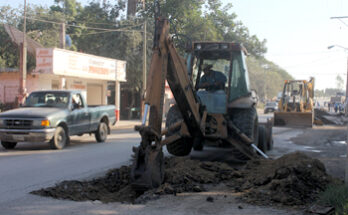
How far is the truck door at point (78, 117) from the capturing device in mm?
12734

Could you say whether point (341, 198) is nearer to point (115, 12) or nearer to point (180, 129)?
point (180, 129)

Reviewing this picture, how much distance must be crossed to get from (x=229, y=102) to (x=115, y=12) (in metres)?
25.4

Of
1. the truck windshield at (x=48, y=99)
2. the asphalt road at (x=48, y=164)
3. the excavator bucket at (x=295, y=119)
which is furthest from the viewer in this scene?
the excavator bucket at (x=295, y=119)

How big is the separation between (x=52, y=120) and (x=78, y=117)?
1.42 m

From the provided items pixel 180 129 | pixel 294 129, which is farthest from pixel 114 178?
pixel 294 129

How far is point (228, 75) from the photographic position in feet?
32.2

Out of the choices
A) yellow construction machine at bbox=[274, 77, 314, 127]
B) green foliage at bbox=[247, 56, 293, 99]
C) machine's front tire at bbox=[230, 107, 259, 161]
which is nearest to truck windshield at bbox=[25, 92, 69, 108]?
machine's front tire at bbox=[230, 107, 259, 161]

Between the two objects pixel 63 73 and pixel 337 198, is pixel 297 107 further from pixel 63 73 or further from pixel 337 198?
pixel 337 198

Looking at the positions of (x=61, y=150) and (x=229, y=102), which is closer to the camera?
(x=229, y=102)

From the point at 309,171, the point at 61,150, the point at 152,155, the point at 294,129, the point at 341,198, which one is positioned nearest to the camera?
the point at 341,198

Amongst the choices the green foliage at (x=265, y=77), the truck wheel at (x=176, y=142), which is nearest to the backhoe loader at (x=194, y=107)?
the truck wheel at (x=176, y=142)

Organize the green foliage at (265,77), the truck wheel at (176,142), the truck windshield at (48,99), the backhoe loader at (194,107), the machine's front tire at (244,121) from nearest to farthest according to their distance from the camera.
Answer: the backhoe loader at (194,107) < the machine's front tire at (244,121) < the truck wheel at (176,142) < the truck windshield at (48,99) < the green foliage at (265,77)

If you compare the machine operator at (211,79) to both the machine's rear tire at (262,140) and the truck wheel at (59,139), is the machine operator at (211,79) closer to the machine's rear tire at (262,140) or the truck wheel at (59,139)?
the machine's rear tire at (262,140)

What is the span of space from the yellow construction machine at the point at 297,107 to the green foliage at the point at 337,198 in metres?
16.7
